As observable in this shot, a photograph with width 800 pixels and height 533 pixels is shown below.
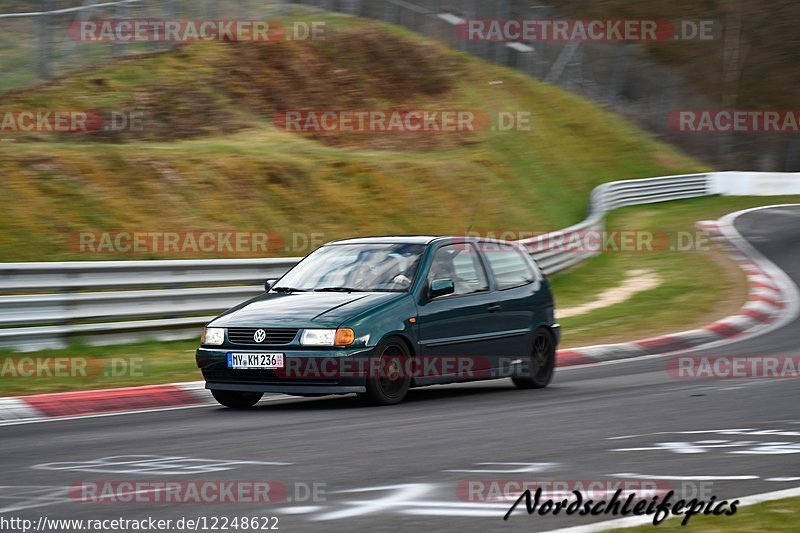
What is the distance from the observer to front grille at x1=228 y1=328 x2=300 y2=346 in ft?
33.7

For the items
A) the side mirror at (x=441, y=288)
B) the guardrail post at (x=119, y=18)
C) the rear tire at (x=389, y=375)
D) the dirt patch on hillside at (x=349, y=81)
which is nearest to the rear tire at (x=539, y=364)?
the side mirror at (x=441, y=288)

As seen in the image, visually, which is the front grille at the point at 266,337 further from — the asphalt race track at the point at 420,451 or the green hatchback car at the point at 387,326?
the asphalt race track at the point at 420,451

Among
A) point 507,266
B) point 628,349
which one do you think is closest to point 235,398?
point 507,266

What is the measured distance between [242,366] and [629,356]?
705 cm

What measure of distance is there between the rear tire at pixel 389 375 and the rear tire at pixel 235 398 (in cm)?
111

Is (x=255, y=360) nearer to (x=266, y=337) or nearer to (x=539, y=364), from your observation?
(x=266, y=337)

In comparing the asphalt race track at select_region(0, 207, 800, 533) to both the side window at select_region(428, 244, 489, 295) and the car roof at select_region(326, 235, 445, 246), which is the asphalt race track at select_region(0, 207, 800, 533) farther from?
the car roof at select_region(326, 235, 445, 246)

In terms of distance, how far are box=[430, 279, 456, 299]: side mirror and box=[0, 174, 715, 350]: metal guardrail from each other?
4.74 metres

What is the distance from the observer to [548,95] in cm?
4472

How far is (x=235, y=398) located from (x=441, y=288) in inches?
81.5

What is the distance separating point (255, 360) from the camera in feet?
33.8

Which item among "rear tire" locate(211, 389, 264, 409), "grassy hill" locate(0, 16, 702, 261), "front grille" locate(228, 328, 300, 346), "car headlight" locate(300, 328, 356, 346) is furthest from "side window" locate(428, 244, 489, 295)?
"grassy hill" locate(0, 16, 702, 261)

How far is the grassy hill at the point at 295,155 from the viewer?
19641 mm

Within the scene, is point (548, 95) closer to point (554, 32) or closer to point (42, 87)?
point (554, 32)
